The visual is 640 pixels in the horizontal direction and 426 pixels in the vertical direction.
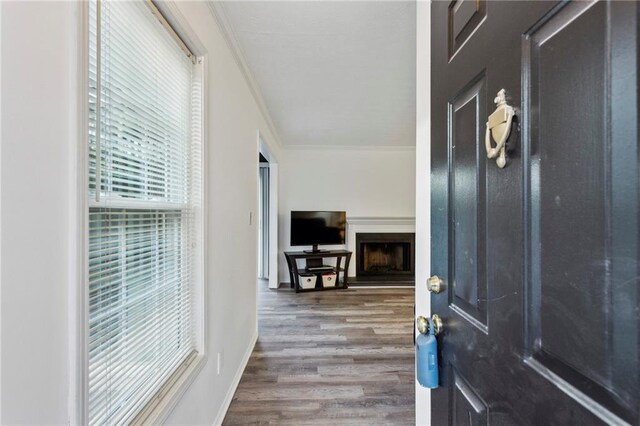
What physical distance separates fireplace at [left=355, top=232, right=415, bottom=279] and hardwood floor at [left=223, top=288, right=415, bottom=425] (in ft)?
4.14

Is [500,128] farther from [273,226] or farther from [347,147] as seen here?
[347,147]

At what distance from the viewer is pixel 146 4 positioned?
39.5 inches

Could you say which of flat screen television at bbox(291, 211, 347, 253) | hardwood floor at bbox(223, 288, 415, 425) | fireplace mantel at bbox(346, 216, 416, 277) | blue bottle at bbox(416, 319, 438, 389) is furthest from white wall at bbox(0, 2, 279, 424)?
fireplace mantel at bbox(346, 216, 416, 277)

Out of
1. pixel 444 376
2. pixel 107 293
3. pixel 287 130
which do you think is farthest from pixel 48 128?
pixel 287 130

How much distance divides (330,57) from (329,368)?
2.48m

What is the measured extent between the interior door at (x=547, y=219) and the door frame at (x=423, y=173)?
1.05 feet

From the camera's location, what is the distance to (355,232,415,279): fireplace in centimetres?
500

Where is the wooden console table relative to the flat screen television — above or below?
below

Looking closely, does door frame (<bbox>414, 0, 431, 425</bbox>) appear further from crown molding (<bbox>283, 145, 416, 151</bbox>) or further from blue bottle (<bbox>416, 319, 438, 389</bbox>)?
crown molding (<bbox>283, 145, 416, 151</bbox>)

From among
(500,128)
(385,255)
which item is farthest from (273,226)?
(500,128)

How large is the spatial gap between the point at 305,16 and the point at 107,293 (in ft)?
5.71

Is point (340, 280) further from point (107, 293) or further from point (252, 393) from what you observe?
point (107, 293)

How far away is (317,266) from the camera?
4.66 m

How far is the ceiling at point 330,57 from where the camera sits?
5.33 ft
